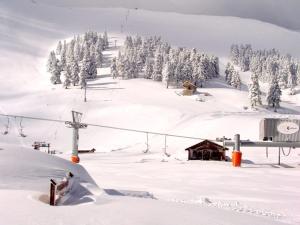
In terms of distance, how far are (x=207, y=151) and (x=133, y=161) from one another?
15225 millimetres

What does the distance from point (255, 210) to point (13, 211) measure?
647 cm

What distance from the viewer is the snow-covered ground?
21.3 ft

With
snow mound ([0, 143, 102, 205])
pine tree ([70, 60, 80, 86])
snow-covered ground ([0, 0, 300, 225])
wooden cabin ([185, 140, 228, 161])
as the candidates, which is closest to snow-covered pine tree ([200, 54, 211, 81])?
snow-covered ground ([0, 0, 300, 225])

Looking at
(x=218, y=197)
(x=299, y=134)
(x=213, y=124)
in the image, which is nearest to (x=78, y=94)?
(x=213, y=124)

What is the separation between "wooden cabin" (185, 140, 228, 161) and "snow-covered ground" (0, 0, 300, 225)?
8.43 ft

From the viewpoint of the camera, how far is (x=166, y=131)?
73.7 metres

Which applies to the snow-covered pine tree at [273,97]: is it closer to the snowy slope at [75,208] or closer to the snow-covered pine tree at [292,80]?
the snow-covered pine tree at [292,80]

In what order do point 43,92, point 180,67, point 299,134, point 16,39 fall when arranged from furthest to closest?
point 16,39
point 180,67
point 43,92
point 299,134

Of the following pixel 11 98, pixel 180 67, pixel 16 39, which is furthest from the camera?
pixel 16 39

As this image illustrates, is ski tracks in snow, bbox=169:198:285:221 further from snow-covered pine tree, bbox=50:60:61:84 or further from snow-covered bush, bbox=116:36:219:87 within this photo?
snow-covered pine tree, bbox=50:60:61:84

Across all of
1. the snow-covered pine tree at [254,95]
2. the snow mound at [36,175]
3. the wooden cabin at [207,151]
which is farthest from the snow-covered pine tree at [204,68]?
the snow mound at [36,175]

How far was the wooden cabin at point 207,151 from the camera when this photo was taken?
4384 centimetres

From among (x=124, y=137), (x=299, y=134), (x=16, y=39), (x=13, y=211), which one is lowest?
(x=124, y=137)

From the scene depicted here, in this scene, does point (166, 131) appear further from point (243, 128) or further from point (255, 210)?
point (255, 210)
